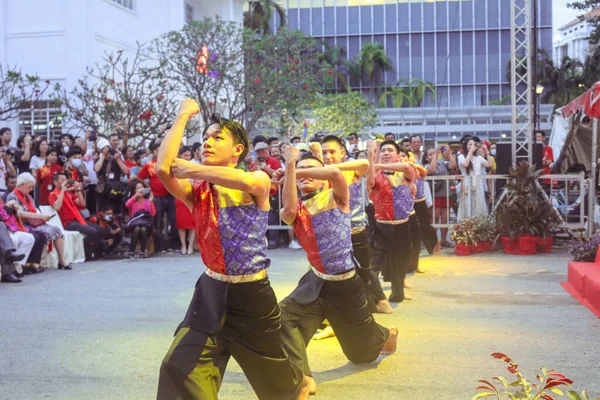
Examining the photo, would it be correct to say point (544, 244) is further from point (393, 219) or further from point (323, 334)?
point (323, 334)

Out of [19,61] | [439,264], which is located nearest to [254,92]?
[19,61]

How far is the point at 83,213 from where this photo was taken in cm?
1406

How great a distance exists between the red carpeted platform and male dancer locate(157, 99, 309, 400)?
5062 millimetres

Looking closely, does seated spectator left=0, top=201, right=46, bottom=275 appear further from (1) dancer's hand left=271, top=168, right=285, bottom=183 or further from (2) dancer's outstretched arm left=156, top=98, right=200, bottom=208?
(2) dancer's outstretched arm left=156, top=98, right=200, bottom=208

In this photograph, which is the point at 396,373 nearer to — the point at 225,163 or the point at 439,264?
the point at 225,163

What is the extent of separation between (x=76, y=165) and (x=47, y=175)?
2.72ft

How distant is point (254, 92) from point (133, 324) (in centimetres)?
1507

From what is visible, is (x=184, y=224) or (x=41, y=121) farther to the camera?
(x=41, y=121)

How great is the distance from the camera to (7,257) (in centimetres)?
1127

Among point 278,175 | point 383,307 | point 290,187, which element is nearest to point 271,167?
point 383,307

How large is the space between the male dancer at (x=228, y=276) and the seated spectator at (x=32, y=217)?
8523 millimetres

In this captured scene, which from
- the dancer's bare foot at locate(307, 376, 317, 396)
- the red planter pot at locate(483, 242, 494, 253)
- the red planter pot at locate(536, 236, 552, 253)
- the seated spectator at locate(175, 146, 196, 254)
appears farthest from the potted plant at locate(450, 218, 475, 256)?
the dancer's bare foot at locate(307, 376, 317, 396)

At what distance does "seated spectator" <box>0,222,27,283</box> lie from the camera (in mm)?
11172

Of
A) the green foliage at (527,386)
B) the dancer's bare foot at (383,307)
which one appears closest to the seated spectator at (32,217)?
the dancer's bare foot at (383,307)
